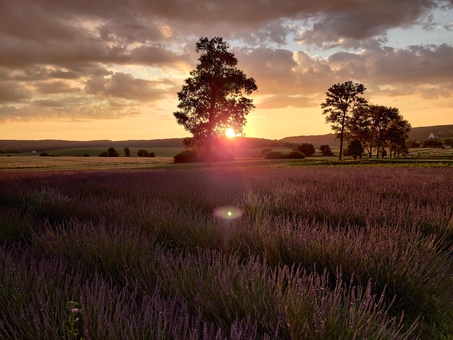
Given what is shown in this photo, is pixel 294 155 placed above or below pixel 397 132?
below

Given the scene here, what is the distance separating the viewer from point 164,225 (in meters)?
4.43

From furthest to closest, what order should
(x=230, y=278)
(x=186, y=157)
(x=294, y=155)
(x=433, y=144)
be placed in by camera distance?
(x=433, y=144) → (x=294, y=155) → (x=186, y=157) → (x=230, y=278)

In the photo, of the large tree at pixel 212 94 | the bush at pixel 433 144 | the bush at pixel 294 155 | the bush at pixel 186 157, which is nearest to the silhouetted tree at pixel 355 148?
the bush at pixel 294 155

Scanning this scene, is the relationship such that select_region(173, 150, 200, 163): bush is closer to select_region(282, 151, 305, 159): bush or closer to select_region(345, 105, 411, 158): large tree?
select_region(282, 151, 305, 159): bush

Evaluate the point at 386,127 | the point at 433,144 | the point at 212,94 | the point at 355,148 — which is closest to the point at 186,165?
the point at 212,94

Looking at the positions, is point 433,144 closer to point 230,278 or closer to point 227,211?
point 227,211

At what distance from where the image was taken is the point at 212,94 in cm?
2781

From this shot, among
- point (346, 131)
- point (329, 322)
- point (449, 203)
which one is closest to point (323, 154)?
point (346, 131)

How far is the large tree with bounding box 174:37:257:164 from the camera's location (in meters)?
27.6

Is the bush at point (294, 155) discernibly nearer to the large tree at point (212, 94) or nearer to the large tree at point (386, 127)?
the large tree at point (386, 127)

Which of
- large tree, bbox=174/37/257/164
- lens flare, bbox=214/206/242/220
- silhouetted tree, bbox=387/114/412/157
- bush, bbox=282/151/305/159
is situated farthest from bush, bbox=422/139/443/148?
lens flare, bbox=214/206/242/220

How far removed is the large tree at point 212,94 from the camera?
2762cm

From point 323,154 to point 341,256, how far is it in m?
68.4

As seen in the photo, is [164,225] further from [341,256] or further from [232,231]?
[341,256]
